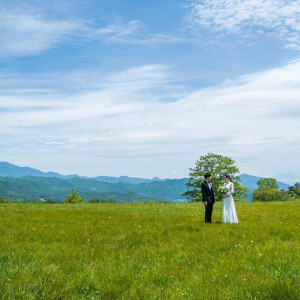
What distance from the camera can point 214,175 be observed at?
95.4 m

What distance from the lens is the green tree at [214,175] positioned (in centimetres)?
9038

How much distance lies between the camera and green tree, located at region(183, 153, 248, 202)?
9038 cm

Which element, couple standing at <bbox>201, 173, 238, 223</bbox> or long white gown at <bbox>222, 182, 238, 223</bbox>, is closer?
couple standing at <bbox>201, 173, 238, 223</bbox>

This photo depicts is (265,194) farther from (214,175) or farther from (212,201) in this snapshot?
(212,201)

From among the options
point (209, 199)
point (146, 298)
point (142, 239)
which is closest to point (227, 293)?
point (146, 298)

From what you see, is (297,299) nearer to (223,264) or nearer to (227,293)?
(227,293)

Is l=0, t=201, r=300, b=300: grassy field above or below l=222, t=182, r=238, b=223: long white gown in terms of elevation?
below

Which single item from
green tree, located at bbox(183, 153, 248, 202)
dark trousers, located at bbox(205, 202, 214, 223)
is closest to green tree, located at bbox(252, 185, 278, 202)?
green tree, located at bbox(183, 153, 248, 202)

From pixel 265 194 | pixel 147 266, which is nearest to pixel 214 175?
pixel 265 194

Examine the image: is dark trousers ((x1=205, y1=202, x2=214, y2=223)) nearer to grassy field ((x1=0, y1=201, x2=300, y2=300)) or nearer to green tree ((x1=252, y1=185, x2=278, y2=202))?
grassy field ((x1=0, y1=201, x2=300, y2=300))

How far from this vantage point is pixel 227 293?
205 inches

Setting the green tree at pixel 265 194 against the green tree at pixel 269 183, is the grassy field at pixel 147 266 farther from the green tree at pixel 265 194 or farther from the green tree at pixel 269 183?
the green tree at pixel 269 183

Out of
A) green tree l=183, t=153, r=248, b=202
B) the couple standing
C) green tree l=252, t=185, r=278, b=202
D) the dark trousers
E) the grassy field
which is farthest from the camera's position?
green tree l=252, t=185, r=278, b=202

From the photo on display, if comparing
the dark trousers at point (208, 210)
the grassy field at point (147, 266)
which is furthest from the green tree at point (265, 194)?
the grassy field at point (147, 266)
